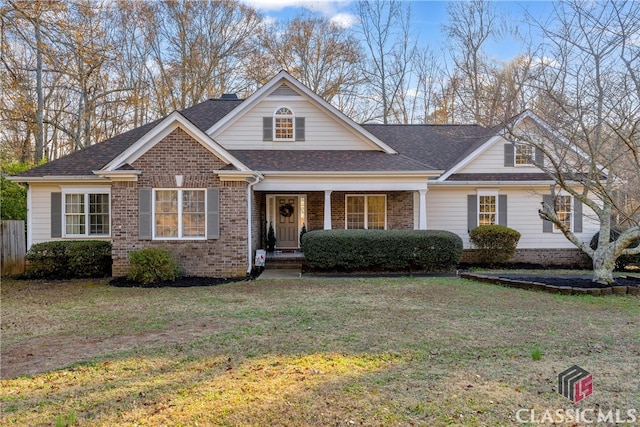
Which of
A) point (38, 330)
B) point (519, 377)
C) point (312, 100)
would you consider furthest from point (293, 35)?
point (519, 377)

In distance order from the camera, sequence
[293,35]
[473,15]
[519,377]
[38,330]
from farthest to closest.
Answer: [293,35] → [473,15] → [38,330] → [519,377]

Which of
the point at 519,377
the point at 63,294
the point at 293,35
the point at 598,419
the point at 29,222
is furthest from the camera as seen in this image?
the point at 293,35

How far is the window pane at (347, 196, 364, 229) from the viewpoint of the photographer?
51.2 feet

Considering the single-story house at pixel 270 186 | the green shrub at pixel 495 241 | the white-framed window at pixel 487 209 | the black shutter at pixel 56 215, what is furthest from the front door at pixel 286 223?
the black shutter at pixel 56 215

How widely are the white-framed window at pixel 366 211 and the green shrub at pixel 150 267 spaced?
6.80 metres

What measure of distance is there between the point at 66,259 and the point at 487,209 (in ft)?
46.0

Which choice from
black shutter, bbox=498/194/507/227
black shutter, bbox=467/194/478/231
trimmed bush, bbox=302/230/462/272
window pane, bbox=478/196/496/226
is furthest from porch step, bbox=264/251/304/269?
black shutter, bbox=498/194/507/227

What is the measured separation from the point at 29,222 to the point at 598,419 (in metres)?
15.5

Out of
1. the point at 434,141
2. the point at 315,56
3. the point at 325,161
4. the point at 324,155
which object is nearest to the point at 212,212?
the point at 325,161

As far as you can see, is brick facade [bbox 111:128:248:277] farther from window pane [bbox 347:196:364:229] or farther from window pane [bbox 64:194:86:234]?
window pane [bbox 347:196:364:229]

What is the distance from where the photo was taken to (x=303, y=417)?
363 cm

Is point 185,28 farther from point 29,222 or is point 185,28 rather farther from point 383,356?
point 383,356

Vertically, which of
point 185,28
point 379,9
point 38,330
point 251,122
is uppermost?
point 379,9

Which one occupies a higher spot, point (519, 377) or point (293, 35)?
point (293, 35)
